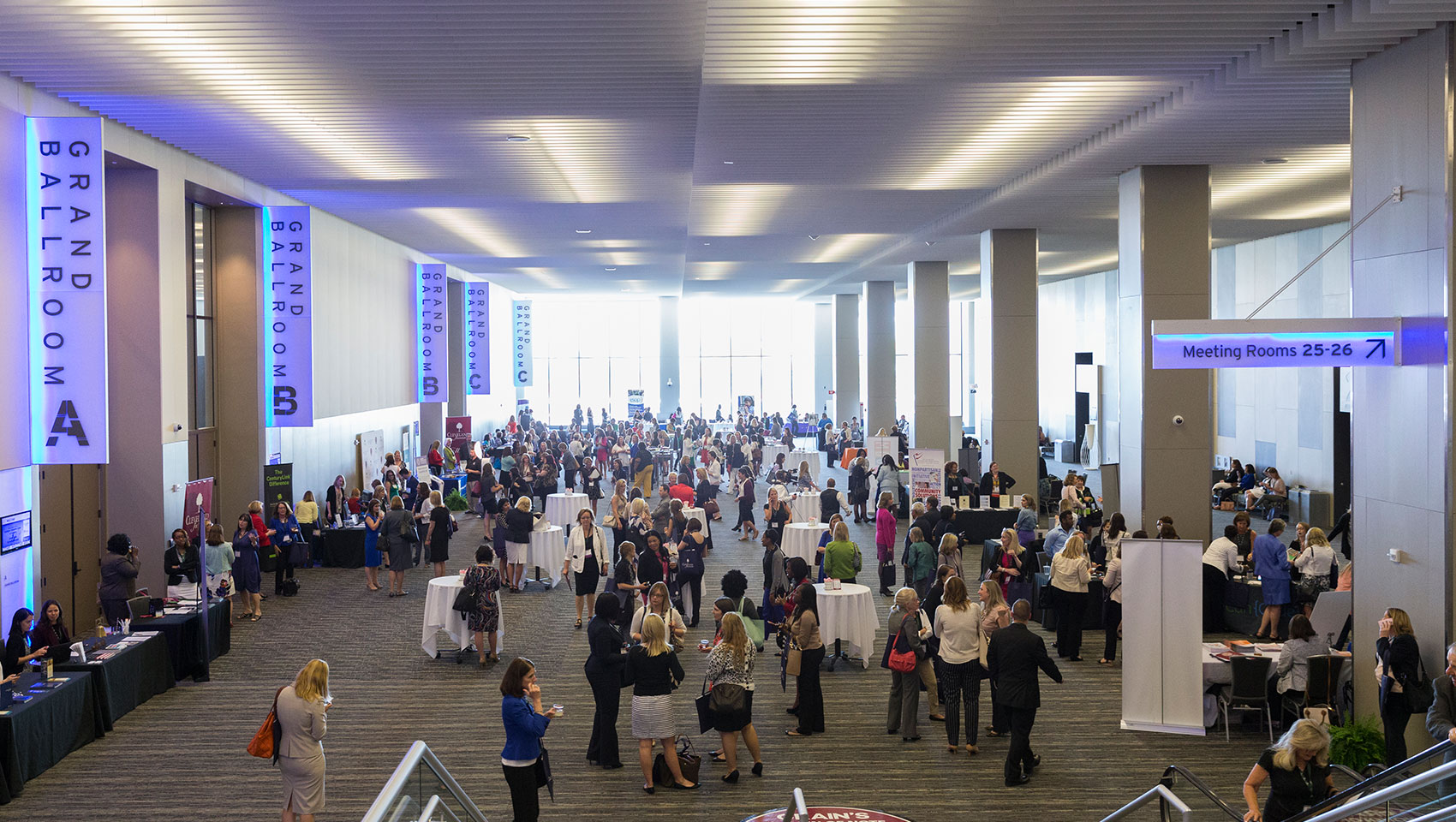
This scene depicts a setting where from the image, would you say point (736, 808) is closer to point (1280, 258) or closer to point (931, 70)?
point (931, 70)

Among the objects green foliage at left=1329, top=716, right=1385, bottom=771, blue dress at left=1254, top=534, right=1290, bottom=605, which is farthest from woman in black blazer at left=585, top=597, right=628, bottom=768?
blue dress at left=1254, top=534, right=1290, bottom=605

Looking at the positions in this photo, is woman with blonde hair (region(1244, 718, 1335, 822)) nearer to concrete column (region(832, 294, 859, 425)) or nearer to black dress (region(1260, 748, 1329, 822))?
black dress (region(1260, 748, 1329, 822))

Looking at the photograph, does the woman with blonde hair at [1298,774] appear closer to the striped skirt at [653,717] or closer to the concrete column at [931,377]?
the striped skirt at [653,717]

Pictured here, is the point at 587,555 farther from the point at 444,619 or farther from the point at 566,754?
the point at 566,754

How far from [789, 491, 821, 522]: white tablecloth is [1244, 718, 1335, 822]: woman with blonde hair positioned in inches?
491

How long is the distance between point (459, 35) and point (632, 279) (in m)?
25.8

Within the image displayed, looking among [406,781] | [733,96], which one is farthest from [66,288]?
[406,781]

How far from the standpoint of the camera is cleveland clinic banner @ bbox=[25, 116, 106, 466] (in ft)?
30.8

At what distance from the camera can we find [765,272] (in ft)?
97.3

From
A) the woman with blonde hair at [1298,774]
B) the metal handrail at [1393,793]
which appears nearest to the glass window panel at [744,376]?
the woman with blonde hair at [1298,774]

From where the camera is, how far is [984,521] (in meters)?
17.3

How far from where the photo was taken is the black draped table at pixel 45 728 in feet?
23.5

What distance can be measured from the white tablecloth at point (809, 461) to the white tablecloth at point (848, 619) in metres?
14.2

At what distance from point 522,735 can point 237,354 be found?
1101cm
